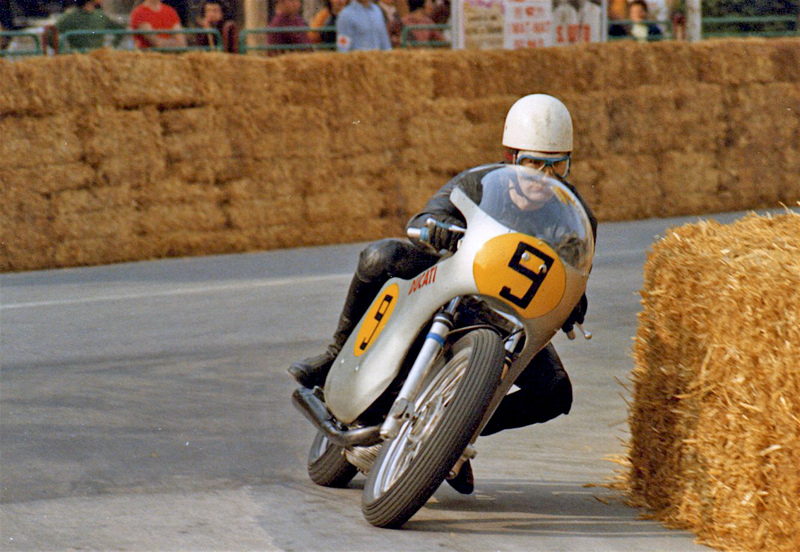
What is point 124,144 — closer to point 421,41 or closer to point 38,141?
point 38,141

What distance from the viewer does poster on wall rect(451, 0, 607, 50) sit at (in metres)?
15.1

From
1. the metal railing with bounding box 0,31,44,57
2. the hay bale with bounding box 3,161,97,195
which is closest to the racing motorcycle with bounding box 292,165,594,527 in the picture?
the hay bale with bounding box 3,161,97,195

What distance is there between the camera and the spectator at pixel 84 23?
41.8 feet

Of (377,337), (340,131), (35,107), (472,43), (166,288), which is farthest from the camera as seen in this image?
(472,43)

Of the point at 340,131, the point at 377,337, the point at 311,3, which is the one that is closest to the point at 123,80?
the point at 340,131

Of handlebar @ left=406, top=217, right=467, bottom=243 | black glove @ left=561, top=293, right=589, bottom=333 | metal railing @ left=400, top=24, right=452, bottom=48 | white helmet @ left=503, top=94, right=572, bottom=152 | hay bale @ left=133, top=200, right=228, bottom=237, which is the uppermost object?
white helmet @ left=503, top=94, right=572, bottom=152

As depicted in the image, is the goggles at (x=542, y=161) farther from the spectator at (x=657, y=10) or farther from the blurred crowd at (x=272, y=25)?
the spectator at (x=657, y=10)

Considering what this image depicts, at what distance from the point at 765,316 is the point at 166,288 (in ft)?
23.1

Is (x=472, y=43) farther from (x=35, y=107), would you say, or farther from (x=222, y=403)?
(x=222, y=403)

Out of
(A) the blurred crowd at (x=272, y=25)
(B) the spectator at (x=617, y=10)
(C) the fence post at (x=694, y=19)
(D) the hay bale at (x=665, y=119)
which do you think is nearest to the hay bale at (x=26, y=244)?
(A) the blurred crowd at (x=272, y=25)

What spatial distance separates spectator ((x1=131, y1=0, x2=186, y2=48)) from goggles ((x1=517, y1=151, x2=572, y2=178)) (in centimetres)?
864

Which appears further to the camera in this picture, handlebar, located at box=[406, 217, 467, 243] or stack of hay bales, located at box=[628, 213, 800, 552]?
handlebar, located at box=[406, 217, 467, 243]

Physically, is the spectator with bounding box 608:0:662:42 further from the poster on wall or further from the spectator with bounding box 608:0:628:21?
the poster on wall

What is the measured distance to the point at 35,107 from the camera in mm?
11898
